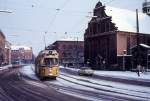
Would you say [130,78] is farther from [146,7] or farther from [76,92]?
[146,7]

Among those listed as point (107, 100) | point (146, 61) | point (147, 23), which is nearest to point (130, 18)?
point (147, 23)

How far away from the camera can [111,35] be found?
8050cm

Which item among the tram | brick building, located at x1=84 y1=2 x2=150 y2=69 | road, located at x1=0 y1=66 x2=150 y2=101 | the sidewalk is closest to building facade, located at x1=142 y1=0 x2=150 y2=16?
brick building, located at x1=84 y1=2 x2=150 y2=69

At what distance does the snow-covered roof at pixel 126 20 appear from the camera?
267 ft

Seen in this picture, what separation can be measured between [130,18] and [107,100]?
69883 millimetres

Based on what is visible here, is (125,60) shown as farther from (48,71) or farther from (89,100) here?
(89,100)

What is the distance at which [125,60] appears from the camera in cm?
7288

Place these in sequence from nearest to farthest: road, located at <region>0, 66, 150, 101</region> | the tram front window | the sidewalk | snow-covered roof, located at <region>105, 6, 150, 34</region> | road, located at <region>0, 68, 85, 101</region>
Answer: road, located at <region>0, 66, 150, 101</region> < road, located at <region>0, 68, 85, 101</region> < the sidewalk < the tram front window < snow-covered roof, located at <region>105, 6, 150, 34</region>

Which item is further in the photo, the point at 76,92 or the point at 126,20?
the point at 126,20

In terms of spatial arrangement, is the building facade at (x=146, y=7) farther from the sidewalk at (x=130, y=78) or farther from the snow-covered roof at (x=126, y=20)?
the sidewalk at (x=130, y=78)

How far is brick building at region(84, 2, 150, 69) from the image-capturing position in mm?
78750

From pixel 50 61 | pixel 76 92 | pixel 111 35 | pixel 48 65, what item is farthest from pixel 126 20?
pixel 76 92

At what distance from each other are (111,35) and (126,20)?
6898mm

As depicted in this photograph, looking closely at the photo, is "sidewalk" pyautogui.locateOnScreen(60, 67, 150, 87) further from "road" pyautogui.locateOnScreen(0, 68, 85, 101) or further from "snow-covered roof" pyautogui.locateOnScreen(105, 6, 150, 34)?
"snow-covered roof" pyautogui.locateOnScreen(105, 6, 150, 34)
